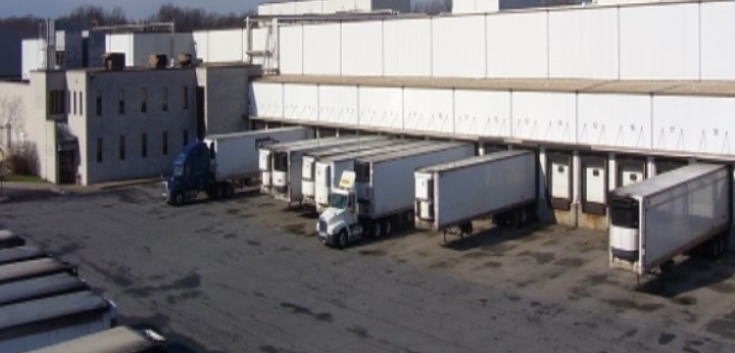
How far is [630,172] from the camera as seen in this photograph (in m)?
32.7

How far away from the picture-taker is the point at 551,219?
35062 mm

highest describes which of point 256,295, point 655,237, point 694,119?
point 694,119

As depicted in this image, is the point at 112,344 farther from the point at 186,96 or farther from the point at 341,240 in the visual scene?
the point at 186,96

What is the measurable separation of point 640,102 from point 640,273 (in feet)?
30.7

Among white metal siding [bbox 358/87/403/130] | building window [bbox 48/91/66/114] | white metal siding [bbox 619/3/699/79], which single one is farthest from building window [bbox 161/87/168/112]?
white metal siding [bbox 619/3/699/79]

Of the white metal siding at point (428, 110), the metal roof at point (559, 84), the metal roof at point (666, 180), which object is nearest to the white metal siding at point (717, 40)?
the metal roof at point (559, 84)

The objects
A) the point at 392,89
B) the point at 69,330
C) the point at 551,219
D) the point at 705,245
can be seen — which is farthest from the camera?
the point at 392,89

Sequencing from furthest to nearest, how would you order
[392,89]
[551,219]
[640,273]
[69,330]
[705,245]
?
[392,89] → [551,219] → [705,245] → [640,273] → [69,330]

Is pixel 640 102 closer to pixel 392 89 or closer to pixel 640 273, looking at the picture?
pixel 640 273

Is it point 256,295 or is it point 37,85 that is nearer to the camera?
point 256,295

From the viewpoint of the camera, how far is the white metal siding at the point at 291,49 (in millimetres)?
52469

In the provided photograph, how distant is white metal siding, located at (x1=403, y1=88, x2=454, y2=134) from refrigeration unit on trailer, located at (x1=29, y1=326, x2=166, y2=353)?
2425 centimetres

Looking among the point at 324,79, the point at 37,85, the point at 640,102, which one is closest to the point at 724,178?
the point at 640,102

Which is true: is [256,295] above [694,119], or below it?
below
